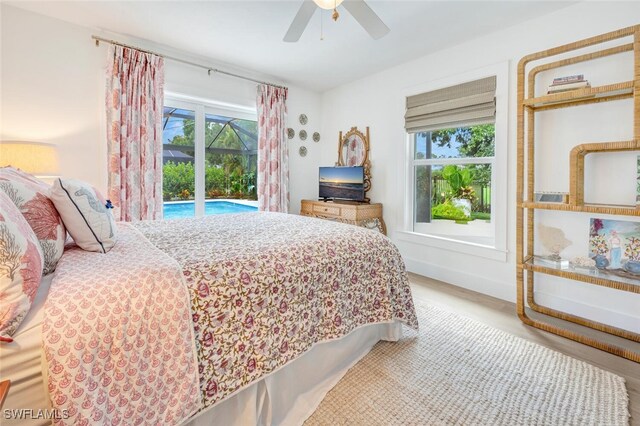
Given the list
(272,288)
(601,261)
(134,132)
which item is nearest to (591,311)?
(601,261)

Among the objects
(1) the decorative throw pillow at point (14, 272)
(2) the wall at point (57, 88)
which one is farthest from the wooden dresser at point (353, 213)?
(1) the decorative throw pillow at point (14, 272)

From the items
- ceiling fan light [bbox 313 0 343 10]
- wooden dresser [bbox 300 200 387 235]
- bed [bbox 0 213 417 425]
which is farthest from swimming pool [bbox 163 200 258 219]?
ceiling fan light [bbox 313 0 343 10]

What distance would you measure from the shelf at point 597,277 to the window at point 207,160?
11.2ft

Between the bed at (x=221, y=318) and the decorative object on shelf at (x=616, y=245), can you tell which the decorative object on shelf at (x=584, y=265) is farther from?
the bed at (x=221, y=318)

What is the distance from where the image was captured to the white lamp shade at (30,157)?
7.06 ft

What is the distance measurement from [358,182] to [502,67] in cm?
196

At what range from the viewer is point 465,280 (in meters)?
3.22

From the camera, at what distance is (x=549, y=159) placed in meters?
2.59

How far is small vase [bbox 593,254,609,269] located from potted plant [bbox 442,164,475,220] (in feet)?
4.07

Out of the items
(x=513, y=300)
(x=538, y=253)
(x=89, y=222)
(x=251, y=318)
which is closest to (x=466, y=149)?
(x=538, y=253)

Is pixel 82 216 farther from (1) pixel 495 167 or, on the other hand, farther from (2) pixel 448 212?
(2) pixel 448 212

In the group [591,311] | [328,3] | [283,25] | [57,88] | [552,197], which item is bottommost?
[591,311]

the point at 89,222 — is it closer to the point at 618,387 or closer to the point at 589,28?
the point at 618,387

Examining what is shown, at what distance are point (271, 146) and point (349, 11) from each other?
2.40 m
